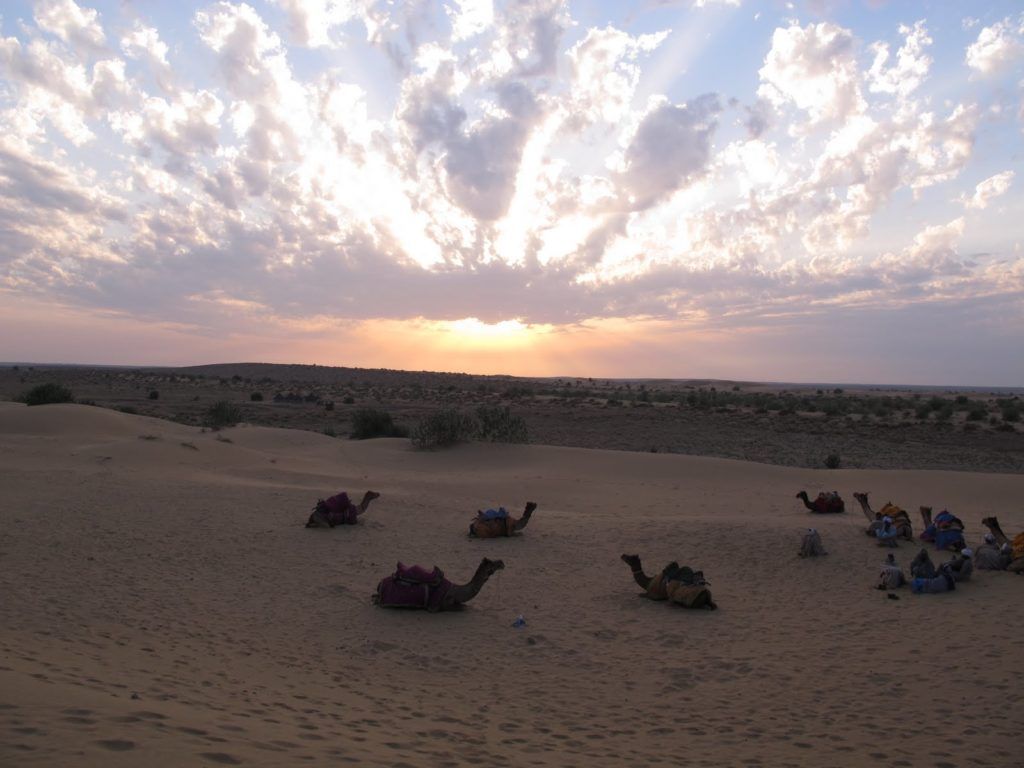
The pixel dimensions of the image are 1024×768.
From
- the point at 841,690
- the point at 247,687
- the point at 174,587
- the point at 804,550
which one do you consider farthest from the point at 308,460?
the point at 841,690

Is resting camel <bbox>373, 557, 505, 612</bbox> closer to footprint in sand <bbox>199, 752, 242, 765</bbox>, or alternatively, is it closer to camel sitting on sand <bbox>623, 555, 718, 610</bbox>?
camel sitting on sand <bbox>623, 555, 718, 610</bbox>

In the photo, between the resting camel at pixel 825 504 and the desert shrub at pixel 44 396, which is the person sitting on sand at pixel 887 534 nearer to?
the resting camel at pixel 825 504

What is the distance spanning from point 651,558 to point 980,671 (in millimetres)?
6167

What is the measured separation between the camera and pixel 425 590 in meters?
10.4

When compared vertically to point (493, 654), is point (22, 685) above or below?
above

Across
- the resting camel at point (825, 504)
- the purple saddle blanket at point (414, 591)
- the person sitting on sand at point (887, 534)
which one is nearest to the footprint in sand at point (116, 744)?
the purple saddle blanket at point (414, 591)

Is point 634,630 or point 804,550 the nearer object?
point 634,630

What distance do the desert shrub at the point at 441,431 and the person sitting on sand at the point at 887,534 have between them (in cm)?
1833

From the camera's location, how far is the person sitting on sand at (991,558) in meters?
11.5

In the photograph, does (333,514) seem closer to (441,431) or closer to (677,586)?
(677,586)

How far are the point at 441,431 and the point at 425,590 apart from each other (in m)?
19.3

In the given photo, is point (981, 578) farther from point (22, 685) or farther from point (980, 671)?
point (22, 685)

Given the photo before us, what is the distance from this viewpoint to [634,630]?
10.0m

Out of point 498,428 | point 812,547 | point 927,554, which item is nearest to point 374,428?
point 498,428
